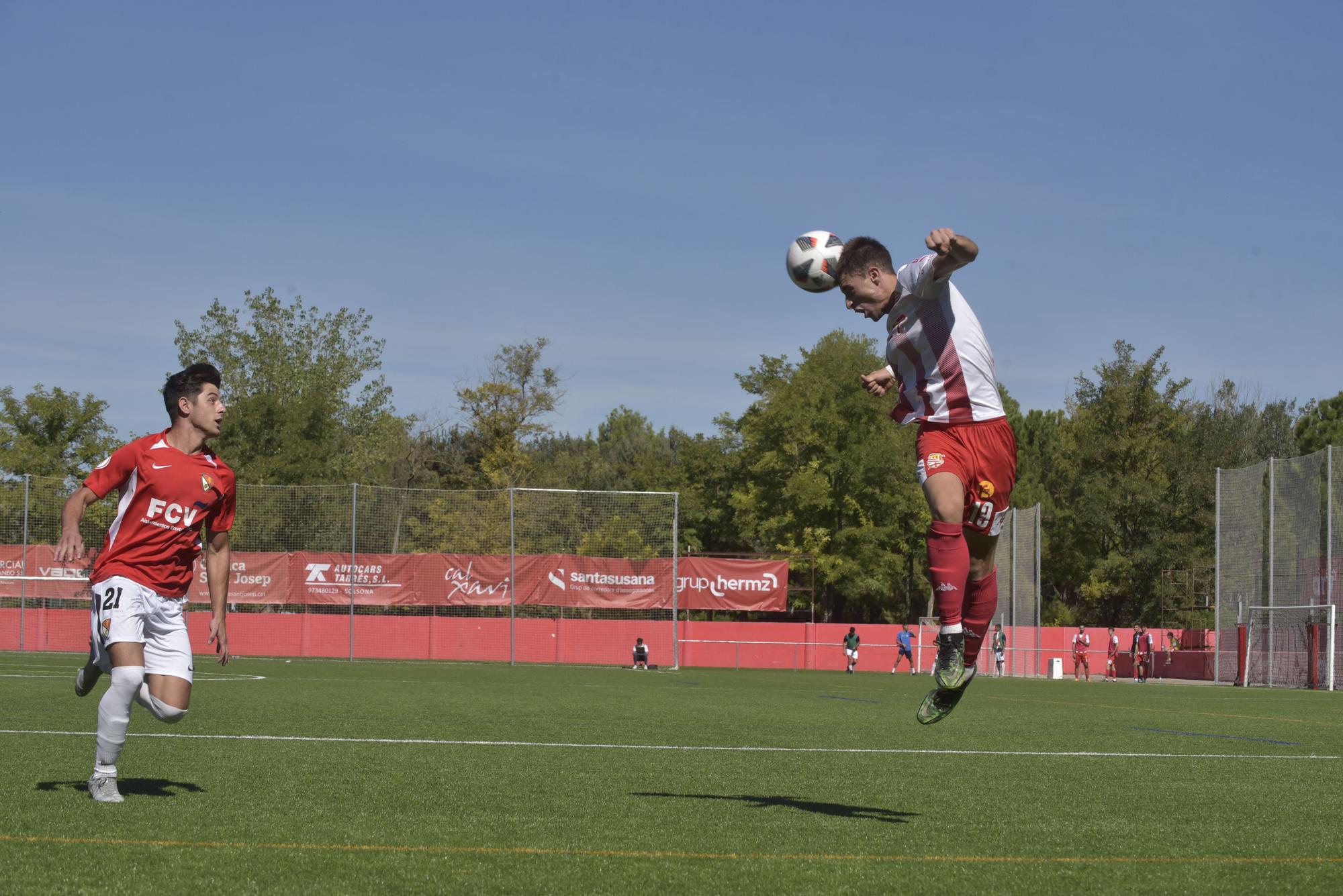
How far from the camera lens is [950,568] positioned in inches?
245

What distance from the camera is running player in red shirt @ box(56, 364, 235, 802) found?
6.38 meters

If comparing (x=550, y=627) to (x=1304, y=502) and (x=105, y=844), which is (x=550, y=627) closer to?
(x=1304, y=502)

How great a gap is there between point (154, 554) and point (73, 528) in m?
0.45

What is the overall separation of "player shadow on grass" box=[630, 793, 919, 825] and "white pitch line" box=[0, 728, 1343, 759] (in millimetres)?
2861

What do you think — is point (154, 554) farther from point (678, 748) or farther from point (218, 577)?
point (678, 748)

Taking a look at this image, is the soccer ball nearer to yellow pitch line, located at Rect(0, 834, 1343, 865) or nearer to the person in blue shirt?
yellow pitch line, located at Rect(0, 834, 1343, 865)

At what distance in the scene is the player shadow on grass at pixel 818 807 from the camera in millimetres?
5973

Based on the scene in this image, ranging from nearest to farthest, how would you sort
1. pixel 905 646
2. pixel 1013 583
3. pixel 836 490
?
1. pixel 1013 583
2. pixel 905 646
3. pixel 836 490

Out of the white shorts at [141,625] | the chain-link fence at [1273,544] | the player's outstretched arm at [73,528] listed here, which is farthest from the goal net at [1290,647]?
the player's outstretched arm at [73,528]

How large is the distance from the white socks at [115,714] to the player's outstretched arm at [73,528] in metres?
0.59

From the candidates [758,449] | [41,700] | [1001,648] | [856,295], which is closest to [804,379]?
[758,449]

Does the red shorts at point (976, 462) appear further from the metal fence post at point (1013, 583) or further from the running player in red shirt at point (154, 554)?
the metal fence post at point (1013, 583)

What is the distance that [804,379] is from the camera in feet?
220

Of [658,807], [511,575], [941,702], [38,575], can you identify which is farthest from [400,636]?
[941,702]
